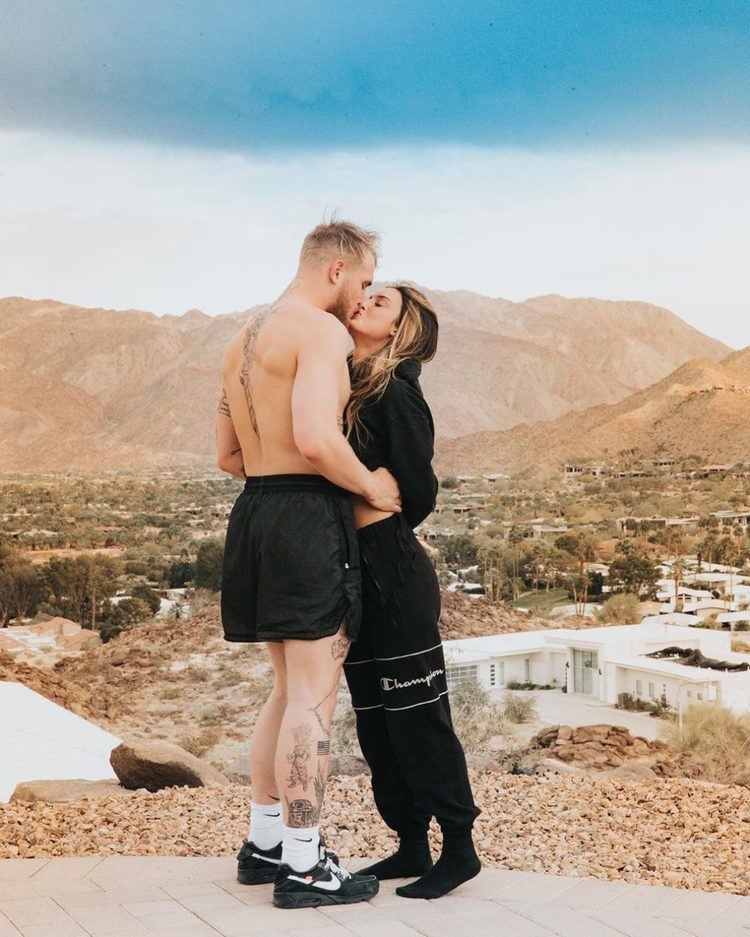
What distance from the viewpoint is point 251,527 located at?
2.55m

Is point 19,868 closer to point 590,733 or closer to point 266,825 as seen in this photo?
point 266,825

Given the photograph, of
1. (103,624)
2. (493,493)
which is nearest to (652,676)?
(493,493)

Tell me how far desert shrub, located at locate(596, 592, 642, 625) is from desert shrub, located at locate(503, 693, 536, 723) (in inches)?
53.9

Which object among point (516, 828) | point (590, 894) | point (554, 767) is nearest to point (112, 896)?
point (590, 894)

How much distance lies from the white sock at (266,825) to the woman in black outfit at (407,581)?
301 millimetres

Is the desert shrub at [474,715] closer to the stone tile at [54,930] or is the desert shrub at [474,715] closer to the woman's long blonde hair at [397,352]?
the woman's long blonde hair at [397,352]

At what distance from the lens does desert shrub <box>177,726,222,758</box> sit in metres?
9.23

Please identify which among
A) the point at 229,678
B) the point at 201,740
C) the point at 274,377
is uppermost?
the point at 274,377

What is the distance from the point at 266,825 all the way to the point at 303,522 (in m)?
0.72

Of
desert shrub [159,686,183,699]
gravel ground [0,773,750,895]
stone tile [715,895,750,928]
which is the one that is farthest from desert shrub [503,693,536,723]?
stone tile [715,895,750,928]

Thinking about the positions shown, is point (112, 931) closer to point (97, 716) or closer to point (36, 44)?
point (97, 716)

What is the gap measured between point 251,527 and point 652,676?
7253 millimetres

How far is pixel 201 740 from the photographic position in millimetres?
9422

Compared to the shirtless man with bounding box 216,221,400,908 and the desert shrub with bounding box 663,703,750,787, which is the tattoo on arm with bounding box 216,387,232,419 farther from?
the desert shrub with bounding box 663,703,750,787
